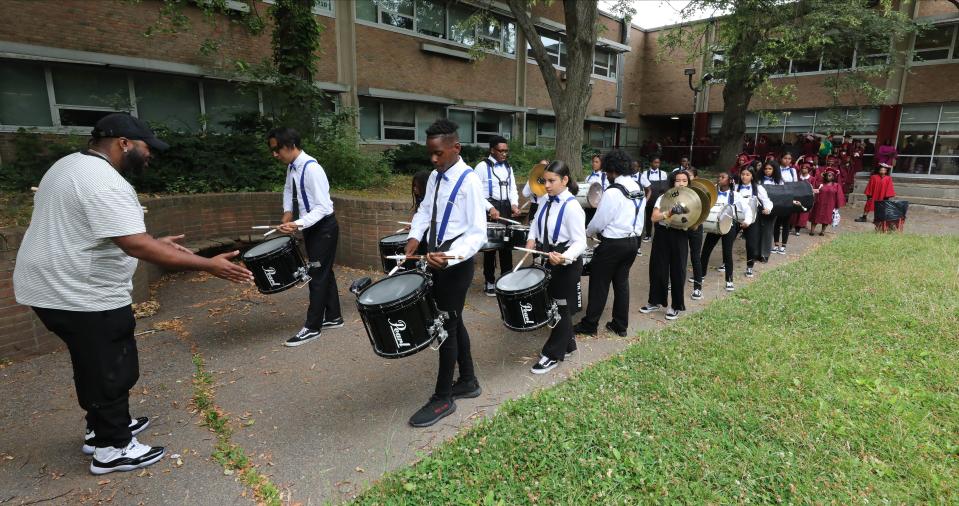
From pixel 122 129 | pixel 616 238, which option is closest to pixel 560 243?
pixel 616 238

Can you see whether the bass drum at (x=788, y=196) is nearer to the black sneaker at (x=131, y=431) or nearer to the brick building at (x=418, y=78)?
the brick building at (x=418, y=78)

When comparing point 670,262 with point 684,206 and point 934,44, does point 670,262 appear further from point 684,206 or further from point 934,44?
point 934,44

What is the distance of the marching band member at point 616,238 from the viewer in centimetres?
508

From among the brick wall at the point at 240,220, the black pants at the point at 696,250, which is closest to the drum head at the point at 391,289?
the brick wall at the point at 240,220

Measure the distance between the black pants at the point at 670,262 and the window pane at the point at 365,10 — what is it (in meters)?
12.6

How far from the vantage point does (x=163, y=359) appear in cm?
467

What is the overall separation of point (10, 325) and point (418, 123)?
13785 mm

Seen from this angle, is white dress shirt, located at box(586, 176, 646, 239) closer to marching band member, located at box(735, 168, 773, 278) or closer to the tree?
marching band member, located at box(735, 168, 773, 278)

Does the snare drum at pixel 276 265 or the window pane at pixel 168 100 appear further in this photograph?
the window pane at pixel 168 100

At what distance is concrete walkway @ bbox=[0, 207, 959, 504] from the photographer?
2980mm

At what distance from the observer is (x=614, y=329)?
218 inches

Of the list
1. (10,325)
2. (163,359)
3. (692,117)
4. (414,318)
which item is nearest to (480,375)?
(414,318)

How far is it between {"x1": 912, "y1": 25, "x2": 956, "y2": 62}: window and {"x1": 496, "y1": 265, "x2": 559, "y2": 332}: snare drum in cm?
2384

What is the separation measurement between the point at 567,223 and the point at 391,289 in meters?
1.76
